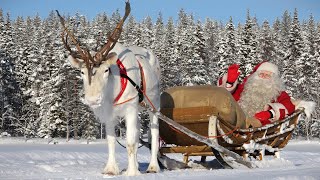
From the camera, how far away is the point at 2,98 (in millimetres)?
63344

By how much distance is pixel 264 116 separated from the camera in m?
11.1

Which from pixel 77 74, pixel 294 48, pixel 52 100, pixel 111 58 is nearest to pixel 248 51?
pixel 294 48

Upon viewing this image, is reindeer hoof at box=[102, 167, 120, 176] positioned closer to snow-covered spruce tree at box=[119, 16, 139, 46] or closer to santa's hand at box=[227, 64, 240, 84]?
santa's hand at box=[227, 64, 240, 84]

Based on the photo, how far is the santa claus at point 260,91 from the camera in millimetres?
11645

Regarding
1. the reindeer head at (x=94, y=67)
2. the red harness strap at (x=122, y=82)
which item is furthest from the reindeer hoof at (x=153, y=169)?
the reindeer head at (x=94, y=67)

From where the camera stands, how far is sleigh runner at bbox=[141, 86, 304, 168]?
8922 mm

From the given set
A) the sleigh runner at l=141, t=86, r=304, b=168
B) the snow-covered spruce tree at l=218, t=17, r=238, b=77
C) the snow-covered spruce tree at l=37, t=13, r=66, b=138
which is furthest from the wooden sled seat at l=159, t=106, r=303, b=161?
the snow-covered spruce tree at l=218, t=17, r=238, b=77

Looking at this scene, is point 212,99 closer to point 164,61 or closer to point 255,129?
point 255,129

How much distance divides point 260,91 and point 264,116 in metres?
0.92

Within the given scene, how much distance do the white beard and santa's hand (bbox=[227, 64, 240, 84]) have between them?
1.55ft

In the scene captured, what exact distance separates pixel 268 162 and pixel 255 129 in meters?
0.69

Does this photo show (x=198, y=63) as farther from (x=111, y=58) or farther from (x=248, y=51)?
(x=111, y=58)

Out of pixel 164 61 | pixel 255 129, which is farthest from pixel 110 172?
pixel 164 61

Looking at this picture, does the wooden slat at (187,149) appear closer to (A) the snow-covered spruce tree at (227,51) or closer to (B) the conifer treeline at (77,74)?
(B) the conifer treeline at (77,74)
